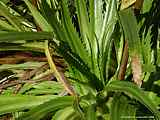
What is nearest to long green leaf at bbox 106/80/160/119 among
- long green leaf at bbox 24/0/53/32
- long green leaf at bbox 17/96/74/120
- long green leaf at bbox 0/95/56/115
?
long green leaf at bbox 17/96/74/120

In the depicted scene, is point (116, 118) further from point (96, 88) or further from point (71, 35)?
point (71, 35)

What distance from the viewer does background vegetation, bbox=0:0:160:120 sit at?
1.33 m

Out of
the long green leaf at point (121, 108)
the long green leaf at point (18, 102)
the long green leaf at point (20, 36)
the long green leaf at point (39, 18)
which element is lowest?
the long green leaf at point (121, 108)

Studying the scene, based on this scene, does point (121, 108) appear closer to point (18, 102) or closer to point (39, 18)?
point (18, 102)

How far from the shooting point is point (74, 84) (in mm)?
1565

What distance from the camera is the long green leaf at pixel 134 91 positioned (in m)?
1.16

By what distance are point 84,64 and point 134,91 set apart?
0.29 m

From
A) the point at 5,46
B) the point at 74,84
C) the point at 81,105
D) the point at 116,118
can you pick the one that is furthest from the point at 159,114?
the point at 5,46

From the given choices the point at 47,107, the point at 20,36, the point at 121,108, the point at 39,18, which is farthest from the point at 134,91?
the point at 39,18

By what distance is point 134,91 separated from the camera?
125 centimetres

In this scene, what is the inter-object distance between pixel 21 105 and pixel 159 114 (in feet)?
1.65

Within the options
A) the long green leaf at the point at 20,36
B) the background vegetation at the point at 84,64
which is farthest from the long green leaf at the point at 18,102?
the long green leaf at the point at 20,36

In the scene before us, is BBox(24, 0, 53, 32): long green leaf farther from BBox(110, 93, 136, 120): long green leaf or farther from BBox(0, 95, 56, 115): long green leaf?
BBox(110, 93, 136, 120): long green leaf

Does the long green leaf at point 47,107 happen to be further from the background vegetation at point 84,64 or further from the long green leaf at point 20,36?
the long green leaf at point 20,36
